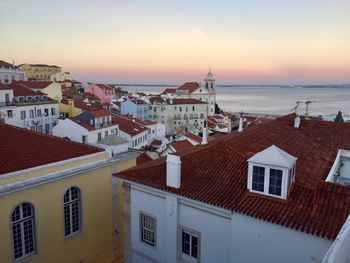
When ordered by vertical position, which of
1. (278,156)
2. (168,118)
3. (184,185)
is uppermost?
(278,156)

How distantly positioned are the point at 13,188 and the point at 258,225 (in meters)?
8.87

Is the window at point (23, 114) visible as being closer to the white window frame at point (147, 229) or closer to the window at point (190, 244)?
the white window frame at point (147, 229)

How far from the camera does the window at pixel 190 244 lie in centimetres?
1117

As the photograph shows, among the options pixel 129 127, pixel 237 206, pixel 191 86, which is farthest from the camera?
pixel 191 86

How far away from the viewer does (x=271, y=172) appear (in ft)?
32.0

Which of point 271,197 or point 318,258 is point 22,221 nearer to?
point 271,197

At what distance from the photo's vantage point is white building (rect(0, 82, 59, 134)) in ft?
140

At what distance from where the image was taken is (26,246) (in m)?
12.8

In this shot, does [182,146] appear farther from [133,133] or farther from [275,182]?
[275,182]

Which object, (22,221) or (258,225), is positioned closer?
(258,225)

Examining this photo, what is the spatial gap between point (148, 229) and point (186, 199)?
2684mm

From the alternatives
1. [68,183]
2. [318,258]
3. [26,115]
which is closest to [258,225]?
[318,258]

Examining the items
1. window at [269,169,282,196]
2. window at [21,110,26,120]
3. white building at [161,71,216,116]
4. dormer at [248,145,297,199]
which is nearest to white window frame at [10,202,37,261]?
dormer at [248,145,297,199]

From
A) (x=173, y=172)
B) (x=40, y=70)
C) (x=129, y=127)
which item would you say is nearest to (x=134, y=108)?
(x=129, y=127)
